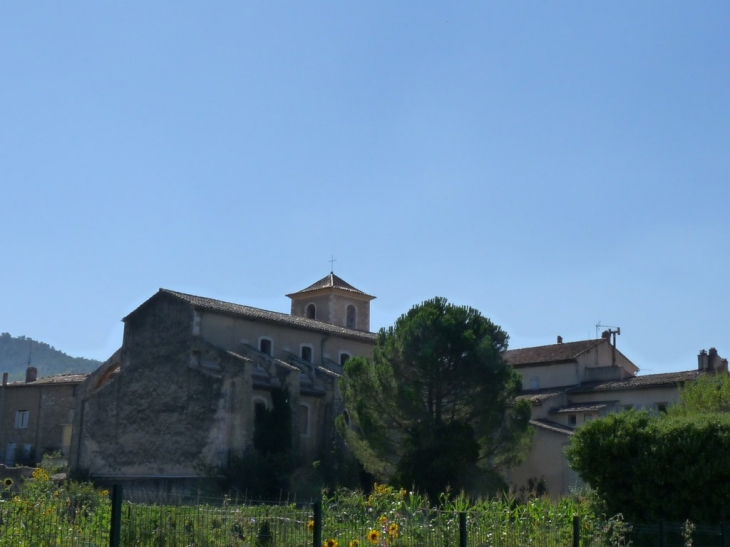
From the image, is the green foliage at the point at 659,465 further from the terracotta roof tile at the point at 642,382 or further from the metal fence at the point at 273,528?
the terracotta roof tile at the point at 642,382

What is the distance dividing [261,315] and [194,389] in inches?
241

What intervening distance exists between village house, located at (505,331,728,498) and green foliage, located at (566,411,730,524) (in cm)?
1813

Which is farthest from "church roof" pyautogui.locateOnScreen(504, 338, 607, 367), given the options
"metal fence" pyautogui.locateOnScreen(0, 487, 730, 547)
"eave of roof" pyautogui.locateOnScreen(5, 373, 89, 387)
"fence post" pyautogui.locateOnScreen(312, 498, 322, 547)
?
"fence post" pyautogui.locateOnScreen(312, 498, 322, 547)

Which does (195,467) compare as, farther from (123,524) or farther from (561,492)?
(123,524)

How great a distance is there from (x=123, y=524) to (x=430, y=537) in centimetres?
467

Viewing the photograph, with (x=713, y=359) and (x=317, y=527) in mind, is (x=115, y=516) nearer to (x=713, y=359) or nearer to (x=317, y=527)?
(x=317, y=527)

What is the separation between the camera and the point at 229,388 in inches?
1470

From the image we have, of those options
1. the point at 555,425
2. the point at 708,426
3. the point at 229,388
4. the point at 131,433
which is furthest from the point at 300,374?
the point at 708,426

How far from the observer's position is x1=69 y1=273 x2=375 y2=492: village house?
37.4m

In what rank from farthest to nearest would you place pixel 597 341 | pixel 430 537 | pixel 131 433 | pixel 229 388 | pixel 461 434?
pixel 597 341 < pixel 131 433 < pixel 229 388 < pixel 461 434 < pixel 430 537

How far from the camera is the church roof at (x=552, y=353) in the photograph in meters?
49.1

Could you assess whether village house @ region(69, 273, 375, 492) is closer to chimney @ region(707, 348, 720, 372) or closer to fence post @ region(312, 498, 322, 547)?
chimney @ region(707, 348, 720, 372)

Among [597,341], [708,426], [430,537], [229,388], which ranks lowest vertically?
[430,537]

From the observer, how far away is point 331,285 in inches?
2110
